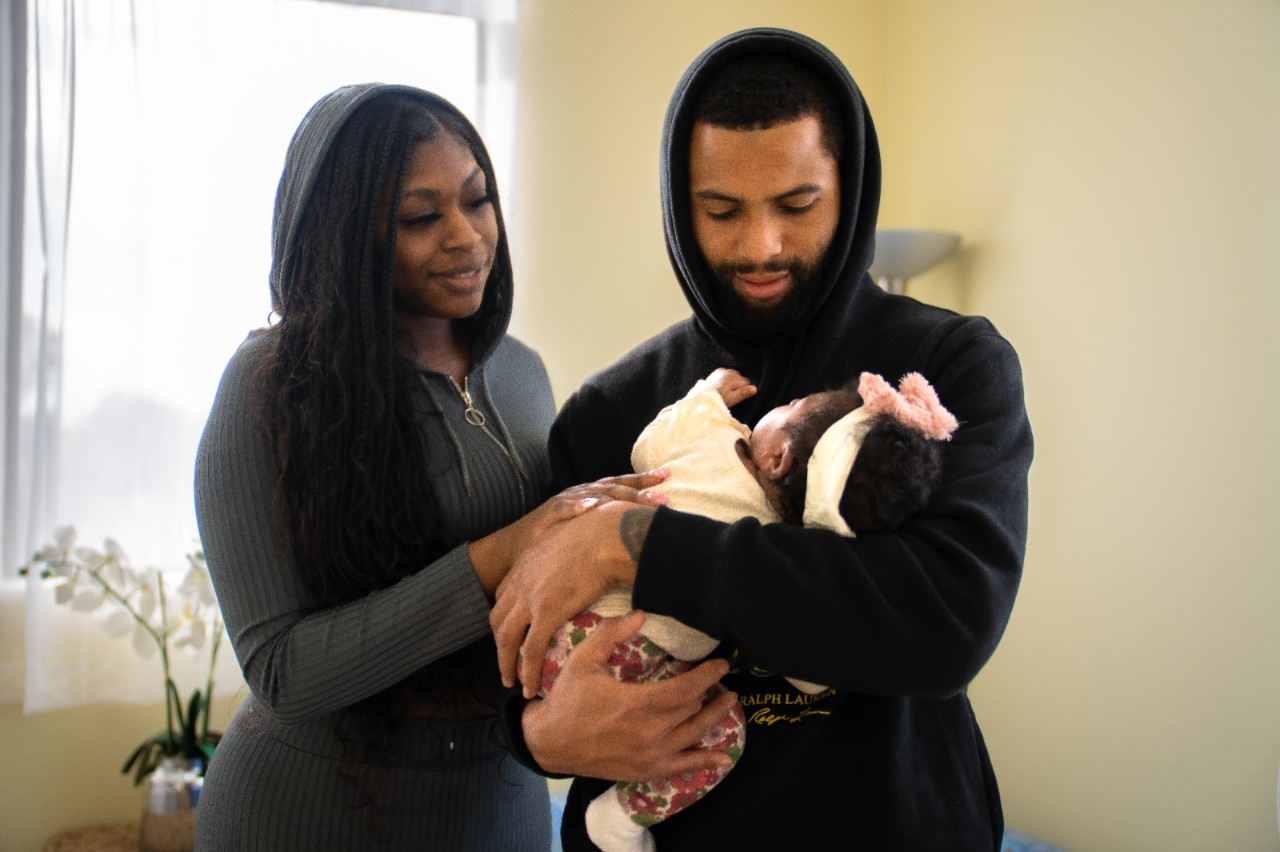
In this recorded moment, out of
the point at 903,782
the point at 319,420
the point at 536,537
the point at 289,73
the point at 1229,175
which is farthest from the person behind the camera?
the point at 289,73

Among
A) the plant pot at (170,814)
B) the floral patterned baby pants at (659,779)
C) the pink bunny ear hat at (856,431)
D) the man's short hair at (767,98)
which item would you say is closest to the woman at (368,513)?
the floral patterned baby pants at (659,779)

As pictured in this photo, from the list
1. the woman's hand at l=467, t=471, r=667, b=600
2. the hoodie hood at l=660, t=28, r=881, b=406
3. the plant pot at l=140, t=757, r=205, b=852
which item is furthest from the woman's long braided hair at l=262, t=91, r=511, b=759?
the plant pot at l=140, t=757, r=205, b=852

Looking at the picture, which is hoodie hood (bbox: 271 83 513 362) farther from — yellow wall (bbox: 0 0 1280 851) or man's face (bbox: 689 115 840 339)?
yellow wall (bbox: 0 0 1280 851)

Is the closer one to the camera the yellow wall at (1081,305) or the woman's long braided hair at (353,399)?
the woman's long braided hair at (353,399)

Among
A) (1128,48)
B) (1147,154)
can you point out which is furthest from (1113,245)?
(1128,48)

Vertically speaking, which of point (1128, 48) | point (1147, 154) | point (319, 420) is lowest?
point (319, 420)

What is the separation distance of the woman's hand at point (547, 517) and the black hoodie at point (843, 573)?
5.8 inches

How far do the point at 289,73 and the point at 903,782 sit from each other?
8.85 feet

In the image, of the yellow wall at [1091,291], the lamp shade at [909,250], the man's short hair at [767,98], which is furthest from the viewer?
the lamp shade at [909,250]

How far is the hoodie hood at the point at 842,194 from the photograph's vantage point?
4.83ft

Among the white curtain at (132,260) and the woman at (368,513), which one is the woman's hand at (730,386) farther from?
the white curtain at (132,260)

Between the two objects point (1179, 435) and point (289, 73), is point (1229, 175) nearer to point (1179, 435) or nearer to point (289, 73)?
point (1179, 435)

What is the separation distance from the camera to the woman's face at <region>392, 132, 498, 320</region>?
5.26ft

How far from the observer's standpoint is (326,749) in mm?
1531
